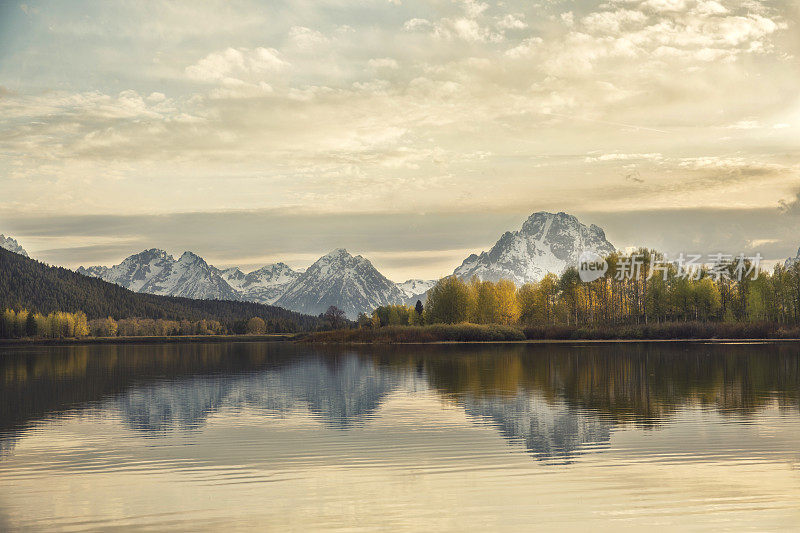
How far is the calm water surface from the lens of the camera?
15.3 m

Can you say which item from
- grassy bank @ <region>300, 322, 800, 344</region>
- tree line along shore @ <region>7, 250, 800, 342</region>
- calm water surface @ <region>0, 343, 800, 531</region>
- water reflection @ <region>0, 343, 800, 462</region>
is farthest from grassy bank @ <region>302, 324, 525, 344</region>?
calm water surface @ <region>0, 343, 800, 531</region>

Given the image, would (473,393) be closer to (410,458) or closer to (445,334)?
(410,458)

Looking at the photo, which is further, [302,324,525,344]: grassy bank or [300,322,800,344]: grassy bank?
[302,324,525,344]: grassy bank

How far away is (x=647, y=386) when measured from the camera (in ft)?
139

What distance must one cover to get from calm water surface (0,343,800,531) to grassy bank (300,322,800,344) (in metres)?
85.5

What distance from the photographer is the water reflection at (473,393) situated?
2845cm

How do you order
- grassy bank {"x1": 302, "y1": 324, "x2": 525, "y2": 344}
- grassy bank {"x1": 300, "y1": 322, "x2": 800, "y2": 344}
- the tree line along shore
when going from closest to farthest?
grassy bank {"x1": 300, "y1": 322, "x2": 800, "y2": 344} → the tree line along shore → grassy bank {"x1": 302, "y1": 324, "x2": 525, "y2": 344}

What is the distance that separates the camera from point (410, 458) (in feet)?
69.9

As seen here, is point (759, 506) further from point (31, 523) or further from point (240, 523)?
point (31, 523)

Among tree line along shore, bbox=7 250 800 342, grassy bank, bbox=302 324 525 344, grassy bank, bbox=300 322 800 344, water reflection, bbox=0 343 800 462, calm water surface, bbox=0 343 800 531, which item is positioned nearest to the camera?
calm water surface, bbox=0 343 800 531

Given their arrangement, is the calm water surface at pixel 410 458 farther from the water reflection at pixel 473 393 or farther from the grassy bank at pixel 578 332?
the grassy bank at pixel 578 332

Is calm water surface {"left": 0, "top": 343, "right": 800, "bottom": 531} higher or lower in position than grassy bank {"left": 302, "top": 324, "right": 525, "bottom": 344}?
higher

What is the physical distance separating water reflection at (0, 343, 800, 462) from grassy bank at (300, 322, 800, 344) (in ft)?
197

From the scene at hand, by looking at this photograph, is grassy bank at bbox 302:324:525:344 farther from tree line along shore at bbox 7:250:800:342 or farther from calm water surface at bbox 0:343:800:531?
calm water surface at bbox 0:343:800:531
